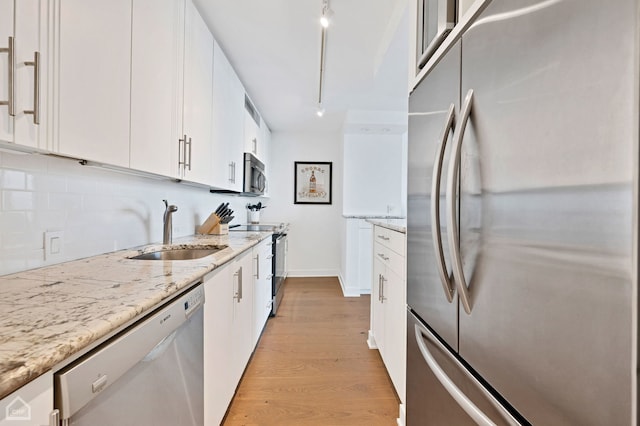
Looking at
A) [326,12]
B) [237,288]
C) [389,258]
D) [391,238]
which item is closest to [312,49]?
[326,12]

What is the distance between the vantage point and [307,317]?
127 inches

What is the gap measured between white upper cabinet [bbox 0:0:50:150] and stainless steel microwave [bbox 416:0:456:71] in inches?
47.0

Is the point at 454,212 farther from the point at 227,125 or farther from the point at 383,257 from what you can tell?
the point at 227,125

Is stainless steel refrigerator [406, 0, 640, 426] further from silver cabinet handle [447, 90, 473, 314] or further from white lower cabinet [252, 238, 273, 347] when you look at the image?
white lower cabinet [252, 238, 273, 347]

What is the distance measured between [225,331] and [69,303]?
899 mm

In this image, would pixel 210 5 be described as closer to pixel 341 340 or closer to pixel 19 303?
pixel 19 303

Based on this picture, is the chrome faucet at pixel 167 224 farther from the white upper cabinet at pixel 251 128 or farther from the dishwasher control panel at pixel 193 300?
the white upper cabinet at pixel 251 128

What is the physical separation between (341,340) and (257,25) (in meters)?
2.68

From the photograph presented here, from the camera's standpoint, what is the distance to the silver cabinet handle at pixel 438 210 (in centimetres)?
84

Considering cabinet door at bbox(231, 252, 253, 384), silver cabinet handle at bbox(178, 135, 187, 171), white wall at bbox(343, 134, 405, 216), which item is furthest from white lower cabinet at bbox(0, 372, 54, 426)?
white wall at bbox(343, 134, 405, 216)

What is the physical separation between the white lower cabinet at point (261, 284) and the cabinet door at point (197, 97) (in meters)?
0.77

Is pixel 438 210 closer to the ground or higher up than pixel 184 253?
higher up

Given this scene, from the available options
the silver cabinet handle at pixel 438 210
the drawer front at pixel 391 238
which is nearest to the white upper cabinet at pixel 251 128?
the drawer front at pixel 391 238

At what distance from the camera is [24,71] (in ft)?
2.60
